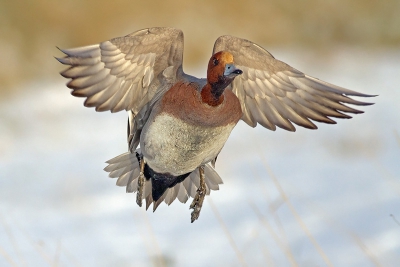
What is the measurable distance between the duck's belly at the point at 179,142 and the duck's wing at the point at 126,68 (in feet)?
0.63

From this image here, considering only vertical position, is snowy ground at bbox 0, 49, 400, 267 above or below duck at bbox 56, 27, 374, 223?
below

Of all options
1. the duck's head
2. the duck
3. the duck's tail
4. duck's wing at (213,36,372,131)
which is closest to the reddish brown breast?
the duck

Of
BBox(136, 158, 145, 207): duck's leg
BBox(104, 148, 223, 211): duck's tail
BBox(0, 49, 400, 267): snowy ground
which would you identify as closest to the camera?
BBox(136, 158, 145, 207): duck's leg

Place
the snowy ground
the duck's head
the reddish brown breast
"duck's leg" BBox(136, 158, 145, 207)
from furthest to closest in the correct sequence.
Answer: the snowy ground < "duck's leg" BBox(136, 158, 145, 207) < the reddish brown breast < the duck's head

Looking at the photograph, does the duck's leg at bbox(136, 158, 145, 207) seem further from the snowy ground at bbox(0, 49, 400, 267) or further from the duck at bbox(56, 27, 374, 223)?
the snowy ground at bbox(0, 49, 400, 267)

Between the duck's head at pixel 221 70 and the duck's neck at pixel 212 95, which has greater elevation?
the duck's head at pixel 221 70

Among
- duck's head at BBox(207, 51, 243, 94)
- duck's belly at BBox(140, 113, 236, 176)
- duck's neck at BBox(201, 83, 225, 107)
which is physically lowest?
duck's belly at BBox(140, 113, 236, 176)

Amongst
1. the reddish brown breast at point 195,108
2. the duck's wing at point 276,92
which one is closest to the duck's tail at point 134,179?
the duck's wing at point 276,92

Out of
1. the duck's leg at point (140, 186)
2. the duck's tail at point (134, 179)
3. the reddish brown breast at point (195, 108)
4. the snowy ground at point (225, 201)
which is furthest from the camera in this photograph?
the duck's tail at point (134, 179)

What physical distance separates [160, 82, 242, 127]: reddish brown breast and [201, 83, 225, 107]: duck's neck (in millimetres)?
16

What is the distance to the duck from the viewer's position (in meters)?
3.13

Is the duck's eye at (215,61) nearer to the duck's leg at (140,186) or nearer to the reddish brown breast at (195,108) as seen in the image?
the reddish brown breast at (195,108)

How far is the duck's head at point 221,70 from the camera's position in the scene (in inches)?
119

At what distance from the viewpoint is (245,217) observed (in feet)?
13.4
